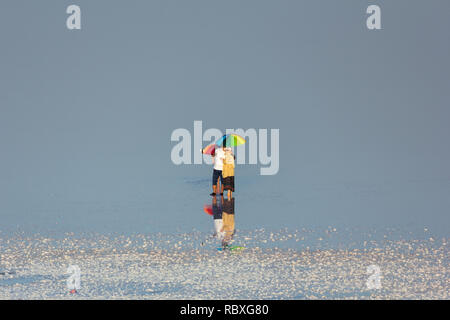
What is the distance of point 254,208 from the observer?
1858 cm

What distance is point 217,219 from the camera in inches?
665

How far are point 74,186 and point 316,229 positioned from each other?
9.52 meters

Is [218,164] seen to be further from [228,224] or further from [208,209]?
[228,224]

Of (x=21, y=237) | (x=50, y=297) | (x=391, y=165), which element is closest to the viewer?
(x=50, y=297)

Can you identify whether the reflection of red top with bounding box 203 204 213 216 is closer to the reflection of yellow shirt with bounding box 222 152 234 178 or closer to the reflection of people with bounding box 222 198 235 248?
the reflection of people with bounding box 222 198 235 248

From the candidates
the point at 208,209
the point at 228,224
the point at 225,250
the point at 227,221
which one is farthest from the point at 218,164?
the point at 225,250

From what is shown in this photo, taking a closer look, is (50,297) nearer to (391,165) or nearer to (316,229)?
(316,229)

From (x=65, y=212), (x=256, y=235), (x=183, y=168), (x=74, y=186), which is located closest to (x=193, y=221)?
(x=256, y=235)

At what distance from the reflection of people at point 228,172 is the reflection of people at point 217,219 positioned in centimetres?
43

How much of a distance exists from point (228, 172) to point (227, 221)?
3.67 meters

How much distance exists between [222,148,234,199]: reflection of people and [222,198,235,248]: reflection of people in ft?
1.85

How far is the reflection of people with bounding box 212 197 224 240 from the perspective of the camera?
50.5ft


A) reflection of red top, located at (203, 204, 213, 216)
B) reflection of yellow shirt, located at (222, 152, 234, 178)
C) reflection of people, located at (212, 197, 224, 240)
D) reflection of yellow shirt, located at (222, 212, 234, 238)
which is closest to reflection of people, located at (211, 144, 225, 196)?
reflection of yellow shirt, located at (222, 152, 234, 178)

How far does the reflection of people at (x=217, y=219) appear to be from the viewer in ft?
50.5
